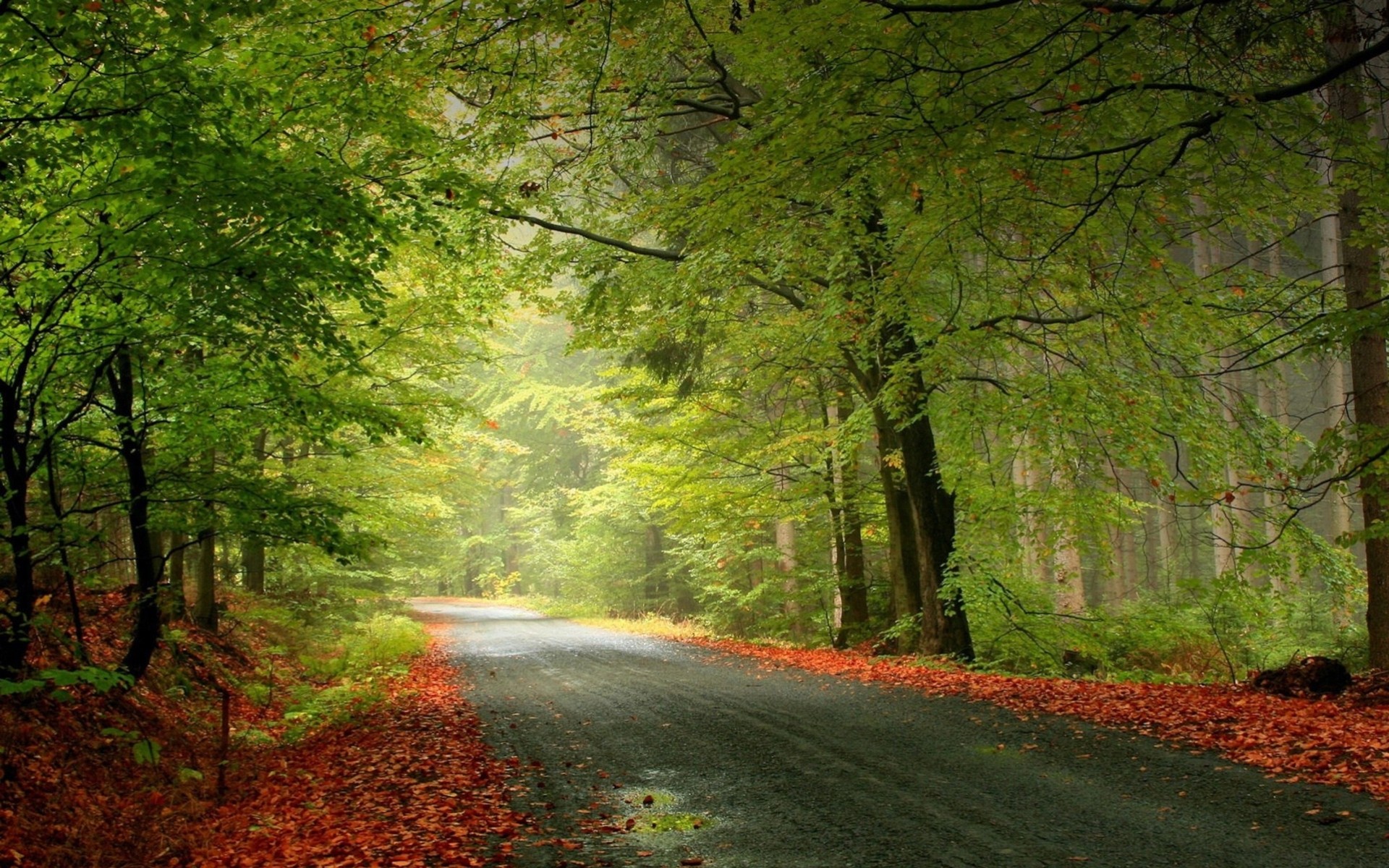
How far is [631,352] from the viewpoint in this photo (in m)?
15.5

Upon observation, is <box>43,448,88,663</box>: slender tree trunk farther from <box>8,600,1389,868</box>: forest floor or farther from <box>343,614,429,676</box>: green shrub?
<box>343,614,429,676</box>: green shrub

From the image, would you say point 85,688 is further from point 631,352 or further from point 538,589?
point 538,589

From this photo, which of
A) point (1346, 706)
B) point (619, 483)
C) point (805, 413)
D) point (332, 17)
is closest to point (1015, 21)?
point (332, 17)

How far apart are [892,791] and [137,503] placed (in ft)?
23.0

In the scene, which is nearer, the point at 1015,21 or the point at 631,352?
the point at 1015,21

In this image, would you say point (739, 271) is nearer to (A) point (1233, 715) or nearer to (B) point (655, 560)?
(A) point (1233, 715)

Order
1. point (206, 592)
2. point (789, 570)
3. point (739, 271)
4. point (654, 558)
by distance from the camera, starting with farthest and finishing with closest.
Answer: point (654, 558), point (789, 570), point (206, 592), point (739, 271)

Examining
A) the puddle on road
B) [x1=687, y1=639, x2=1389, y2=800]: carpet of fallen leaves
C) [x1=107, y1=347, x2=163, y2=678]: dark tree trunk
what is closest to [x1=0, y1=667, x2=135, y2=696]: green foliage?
[x1=107, y1=347, x2=163, y2=678]: dark tree trunk

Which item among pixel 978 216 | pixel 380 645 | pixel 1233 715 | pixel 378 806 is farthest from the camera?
pixel 380 645

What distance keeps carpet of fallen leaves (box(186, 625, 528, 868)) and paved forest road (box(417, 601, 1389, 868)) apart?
0.34m

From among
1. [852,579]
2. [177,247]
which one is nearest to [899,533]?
[852,579]

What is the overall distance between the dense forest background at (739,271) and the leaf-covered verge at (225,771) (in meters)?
0.65

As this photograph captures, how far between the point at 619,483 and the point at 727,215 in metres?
17.8

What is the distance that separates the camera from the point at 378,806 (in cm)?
604
